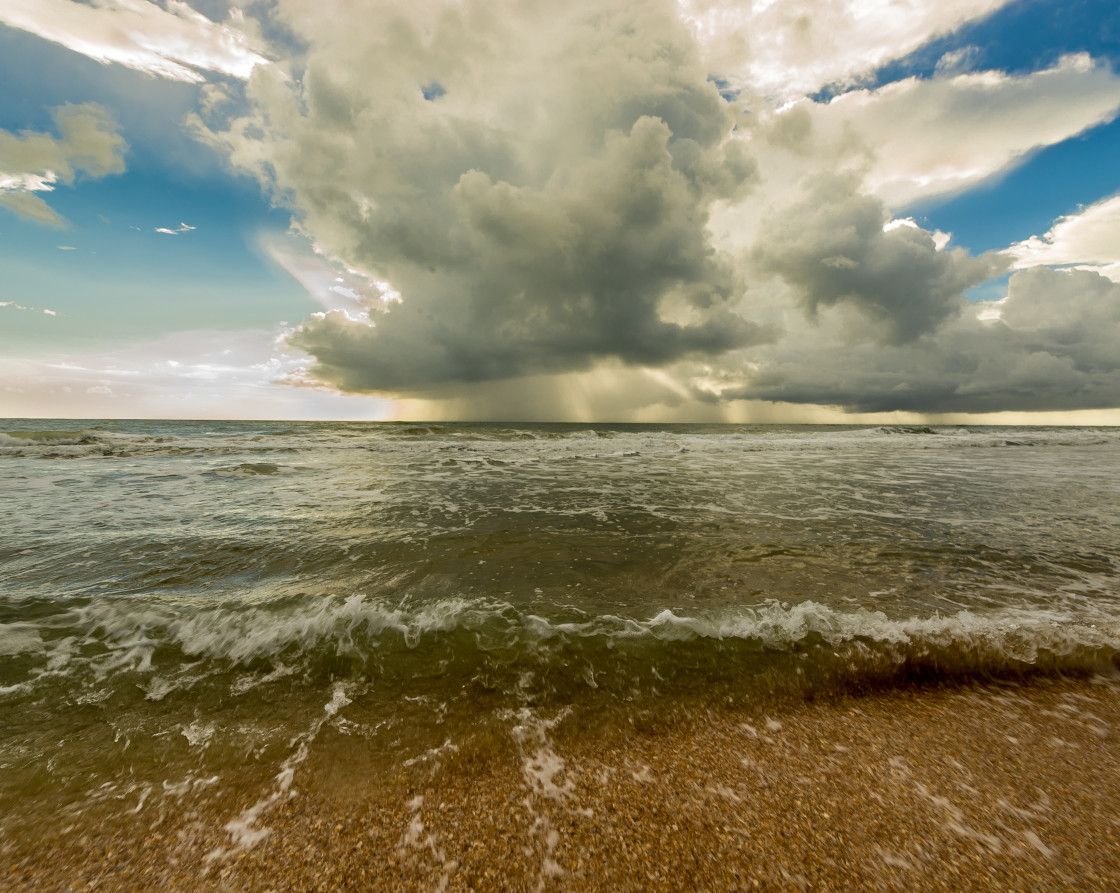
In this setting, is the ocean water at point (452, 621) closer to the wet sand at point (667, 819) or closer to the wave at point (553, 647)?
the wave at point (553, 647)

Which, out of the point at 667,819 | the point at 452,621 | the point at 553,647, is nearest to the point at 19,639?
the point at 452,621

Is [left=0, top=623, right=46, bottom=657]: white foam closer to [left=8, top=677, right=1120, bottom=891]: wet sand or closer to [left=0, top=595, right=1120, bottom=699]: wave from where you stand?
[left=0, top=595, right=1120, bottom=699]: wave

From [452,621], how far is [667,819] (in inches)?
94.0

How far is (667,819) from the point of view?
7.22 ft

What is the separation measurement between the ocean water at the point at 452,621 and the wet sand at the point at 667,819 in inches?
6.1

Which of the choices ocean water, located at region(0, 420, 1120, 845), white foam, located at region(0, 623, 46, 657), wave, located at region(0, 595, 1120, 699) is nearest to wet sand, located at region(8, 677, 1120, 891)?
ocean water, located at region(0, 420, 1120, 845)

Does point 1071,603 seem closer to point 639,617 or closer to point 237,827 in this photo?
point 639,617

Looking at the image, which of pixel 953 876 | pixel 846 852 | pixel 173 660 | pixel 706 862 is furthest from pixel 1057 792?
pixel 173 660

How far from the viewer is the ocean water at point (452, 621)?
2.75 meters

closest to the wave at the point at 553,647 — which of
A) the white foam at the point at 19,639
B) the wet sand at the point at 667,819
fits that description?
the white foam at the point at 19,639

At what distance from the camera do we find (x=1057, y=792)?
237cm

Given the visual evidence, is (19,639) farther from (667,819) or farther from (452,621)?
(667,819)

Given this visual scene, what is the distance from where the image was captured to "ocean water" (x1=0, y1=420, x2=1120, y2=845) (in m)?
2.75

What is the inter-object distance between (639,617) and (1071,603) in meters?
4.42
